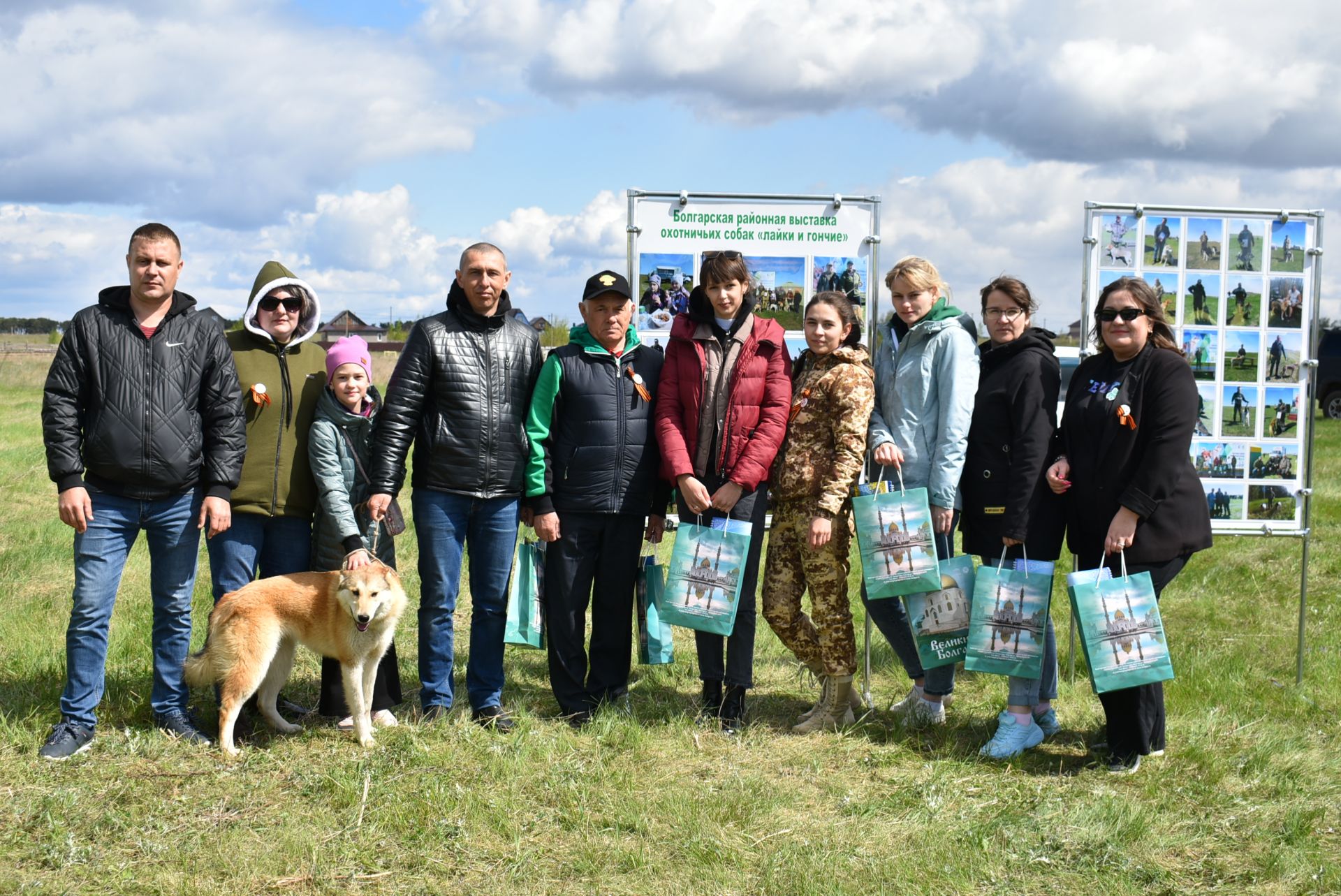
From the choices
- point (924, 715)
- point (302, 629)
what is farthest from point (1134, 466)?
point (302, 629)

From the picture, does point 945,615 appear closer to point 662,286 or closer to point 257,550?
point 662,286

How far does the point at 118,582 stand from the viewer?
4.41 m

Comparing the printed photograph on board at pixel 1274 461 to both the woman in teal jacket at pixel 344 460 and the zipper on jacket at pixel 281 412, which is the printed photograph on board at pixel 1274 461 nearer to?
the woman in teal jacket at pixel 344 460

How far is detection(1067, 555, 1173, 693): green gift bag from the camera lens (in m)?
4.08

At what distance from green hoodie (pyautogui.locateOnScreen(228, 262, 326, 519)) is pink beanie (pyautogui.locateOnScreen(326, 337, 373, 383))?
0.55ft

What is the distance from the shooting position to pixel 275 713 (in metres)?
4.73

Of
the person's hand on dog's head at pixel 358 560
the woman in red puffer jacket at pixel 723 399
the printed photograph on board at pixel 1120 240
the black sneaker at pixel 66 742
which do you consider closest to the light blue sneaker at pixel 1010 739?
the woman in red puffer jacket at pixel 723 399

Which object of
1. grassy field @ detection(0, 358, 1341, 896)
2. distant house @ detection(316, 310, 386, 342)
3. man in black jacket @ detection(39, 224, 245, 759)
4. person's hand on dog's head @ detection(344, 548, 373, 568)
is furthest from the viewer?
distant house @ detection(316, 310, 386, 342)

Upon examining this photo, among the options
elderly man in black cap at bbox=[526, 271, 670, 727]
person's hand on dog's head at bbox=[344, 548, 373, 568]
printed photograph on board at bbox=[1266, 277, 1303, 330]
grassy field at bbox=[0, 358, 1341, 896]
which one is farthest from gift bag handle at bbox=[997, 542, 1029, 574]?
person's hand on dog's head at bbox=[344, 548, 373, 568]

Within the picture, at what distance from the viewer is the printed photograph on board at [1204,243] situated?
547 centimetres

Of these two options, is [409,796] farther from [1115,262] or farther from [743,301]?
[1115,262]

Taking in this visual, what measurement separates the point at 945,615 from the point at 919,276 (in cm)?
151

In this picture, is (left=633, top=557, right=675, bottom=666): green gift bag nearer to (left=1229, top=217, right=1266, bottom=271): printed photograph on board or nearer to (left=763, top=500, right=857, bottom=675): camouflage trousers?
(left=763, top=500, right=857, bottom=675): camouflage trousers

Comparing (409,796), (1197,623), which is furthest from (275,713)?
(1197,623)
